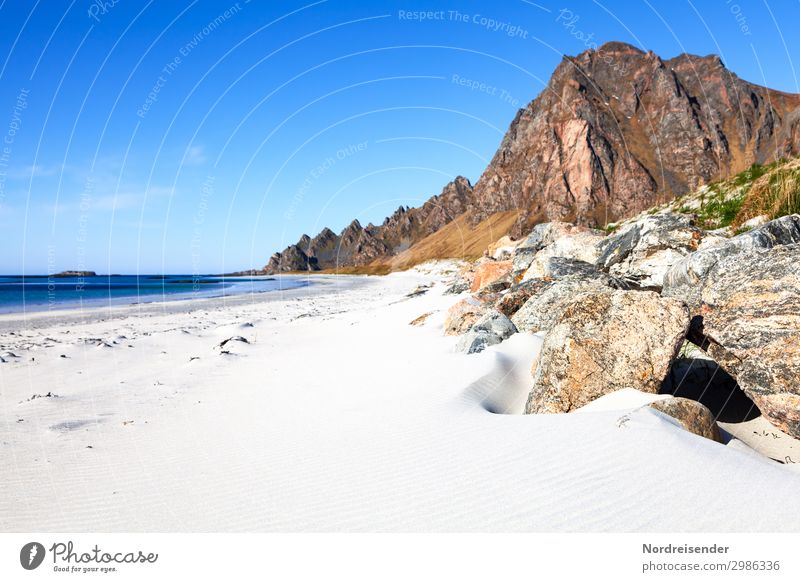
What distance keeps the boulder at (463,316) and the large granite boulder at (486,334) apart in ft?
4.55

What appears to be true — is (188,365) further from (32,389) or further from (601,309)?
(601,309)

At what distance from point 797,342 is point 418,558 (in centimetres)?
427

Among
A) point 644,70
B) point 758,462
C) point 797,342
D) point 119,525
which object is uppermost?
point 644,70

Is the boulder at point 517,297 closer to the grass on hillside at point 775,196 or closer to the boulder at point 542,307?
the boulder at point 542,307

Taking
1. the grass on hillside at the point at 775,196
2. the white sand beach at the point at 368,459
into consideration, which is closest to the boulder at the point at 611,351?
the white sand beach at the point at 368,459

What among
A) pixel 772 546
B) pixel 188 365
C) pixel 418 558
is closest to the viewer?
pixel 772 546

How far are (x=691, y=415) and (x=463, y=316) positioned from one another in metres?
6.98

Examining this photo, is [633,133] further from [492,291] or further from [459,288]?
[492,291]

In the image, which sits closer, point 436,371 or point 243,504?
point 243,504

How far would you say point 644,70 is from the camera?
133 meters

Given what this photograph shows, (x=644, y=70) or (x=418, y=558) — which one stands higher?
(x=644, y=70)

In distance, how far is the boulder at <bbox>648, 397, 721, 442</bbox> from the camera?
13.8 ft

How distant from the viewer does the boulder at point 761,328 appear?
4.35 metres

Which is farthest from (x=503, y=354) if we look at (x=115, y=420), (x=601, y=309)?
(x=115, y=420)
